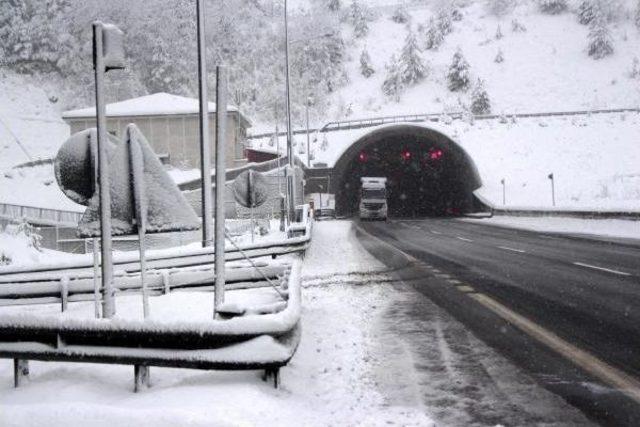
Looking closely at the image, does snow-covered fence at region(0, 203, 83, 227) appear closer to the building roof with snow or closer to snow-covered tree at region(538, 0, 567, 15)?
the building roof with snow

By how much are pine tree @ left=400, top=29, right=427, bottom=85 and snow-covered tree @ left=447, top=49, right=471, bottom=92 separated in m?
4.70

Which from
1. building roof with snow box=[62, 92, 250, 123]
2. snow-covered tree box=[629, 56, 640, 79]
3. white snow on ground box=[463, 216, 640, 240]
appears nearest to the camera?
white snow on ground box=[463, 216, 640, 240]

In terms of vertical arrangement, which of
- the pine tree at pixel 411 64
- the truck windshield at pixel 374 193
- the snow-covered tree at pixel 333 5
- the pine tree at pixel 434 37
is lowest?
the truck windshield at pixel 374 193

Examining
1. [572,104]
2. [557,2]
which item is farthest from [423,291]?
[557,2]

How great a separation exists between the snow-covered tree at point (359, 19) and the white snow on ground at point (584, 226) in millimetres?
74389

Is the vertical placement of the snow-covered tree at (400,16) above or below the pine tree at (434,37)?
above

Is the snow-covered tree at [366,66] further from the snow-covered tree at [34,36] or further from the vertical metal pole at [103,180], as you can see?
the vertical metal pole at [103,180]

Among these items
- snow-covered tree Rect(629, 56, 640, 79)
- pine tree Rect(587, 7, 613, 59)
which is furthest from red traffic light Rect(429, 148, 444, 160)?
pine tree Rect(587, 7, 613, 59)

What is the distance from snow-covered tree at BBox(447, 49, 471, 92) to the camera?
3359 inches

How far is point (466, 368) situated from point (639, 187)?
115 feet

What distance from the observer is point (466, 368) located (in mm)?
6355

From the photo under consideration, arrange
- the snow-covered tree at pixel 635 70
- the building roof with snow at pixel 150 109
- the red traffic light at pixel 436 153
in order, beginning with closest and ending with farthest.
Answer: the building roof with snow at pixel 150 109, the red traffic light at pixel 436 153, the snow-covered tree at pixel 635 70

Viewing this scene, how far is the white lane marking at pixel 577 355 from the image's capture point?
552 cm

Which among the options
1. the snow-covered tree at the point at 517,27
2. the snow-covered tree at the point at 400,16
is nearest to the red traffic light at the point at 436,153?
the snow-covered tree at the point at 517,27
